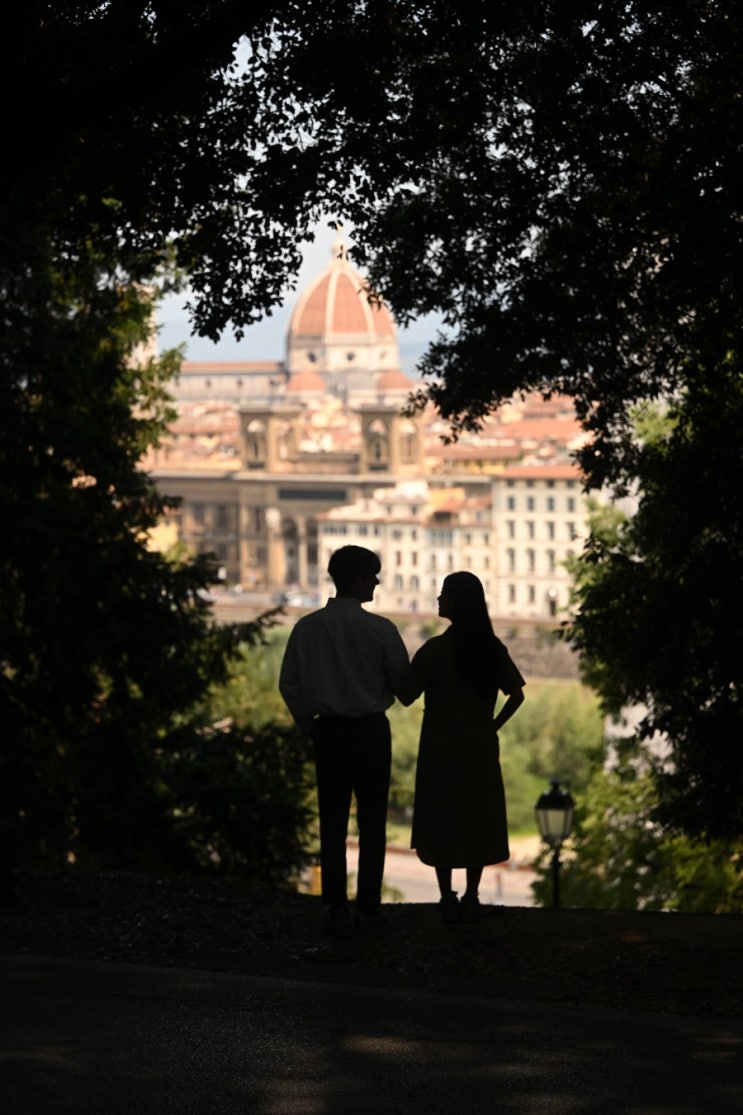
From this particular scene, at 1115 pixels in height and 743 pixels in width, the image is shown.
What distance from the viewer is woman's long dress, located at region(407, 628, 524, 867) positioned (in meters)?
4.82

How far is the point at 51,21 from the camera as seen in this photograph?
5.19 meters

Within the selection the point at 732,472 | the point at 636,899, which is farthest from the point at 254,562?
the point at 732,472

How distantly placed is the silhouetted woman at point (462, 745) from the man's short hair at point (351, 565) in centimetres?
24

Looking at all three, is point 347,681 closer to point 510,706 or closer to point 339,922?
point 510,706

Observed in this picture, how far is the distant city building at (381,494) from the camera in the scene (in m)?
109

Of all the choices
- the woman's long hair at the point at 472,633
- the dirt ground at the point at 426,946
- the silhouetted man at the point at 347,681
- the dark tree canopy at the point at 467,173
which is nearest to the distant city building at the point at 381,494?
the dark tree canopy at the point at 467,173

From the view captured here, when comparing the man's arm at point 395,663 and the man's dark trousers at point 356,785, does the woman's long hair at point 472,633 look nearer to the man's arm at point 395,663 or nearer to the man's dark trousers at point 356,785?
the man's arm at point 395,663

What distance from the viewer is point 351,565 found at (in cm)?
462

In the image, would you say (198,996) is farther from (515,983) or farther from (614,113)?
(614,113)

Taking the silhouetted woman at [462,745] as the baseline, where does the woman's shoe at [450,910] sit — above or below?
below

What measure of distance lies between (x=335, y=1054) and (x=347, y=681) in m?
1.46

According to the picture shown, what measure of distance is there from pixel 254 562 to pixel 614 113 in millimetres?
122540

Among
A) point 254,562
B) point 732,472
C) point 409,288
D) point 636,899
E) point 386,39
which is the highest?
point 254,562

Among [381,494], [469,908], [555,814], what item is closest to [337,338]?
[381,494]
